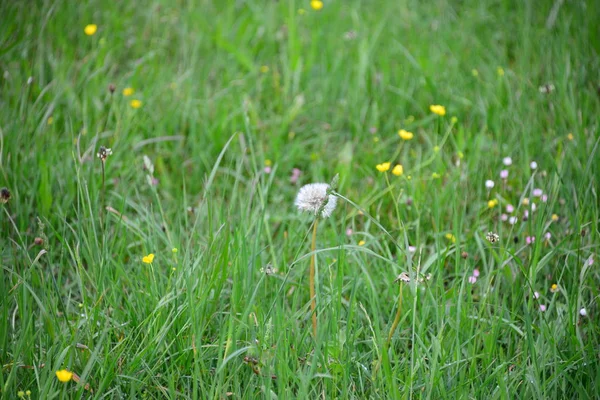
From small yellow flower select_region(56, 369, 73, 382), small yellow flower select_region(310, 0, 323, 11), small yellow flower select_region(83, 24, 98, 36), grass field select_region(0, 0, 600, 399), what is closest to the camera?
small yellow flower select_region(56, 369, 73, 382)

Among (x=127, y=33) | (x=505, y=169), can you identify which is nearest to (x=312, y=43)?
(x=127, y=33)

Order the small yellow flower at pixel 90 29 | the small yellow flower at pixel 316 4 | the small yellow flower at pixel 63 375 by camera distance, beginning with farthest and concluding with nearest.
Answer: the small yellow flower at pixel 316 4 < the small yellow flower at pixel 90 29 < the small yellow flower at pixel 63 375

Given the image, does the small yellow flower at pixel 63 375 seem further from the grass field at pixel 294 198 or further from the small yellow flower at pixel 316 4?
the small yellow flower at pixel 316 4

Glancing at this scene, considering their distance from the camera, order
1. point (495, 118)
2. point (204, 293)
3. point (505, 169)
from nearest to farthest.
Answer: point (204, 293) < point (505, 169) < point (495, 118)

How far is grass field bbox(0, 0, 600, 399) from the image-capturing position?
64.6 inches

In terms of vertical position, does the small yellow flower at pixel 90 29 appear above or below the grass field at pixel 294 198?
above

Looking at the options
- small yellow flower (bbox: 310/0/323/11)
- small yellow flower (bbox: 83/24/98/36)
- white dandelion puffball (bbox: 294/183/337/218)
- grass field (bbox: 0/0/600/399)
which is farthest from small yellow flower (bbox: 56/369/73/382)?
small yellow flower (bbox: 310/0/323/11)

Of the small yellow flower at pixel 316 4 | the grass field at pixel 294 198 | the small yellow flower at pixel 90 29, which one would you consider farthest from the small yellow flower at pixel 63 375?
the small yellow flower at pixel 316 4

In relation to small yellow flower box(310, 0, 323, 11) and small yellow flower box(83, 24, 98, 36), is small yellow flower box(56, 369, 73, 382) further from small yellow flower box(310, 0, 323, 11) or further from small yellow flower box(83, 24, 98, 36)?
small yellow flower box(310, 0, 323, 11)

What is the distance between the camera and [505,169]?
2562 millimetres

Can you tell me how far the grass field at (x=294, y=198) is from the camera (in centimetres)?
164

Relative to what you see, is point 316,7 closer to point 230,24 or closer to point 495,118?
point 230,24

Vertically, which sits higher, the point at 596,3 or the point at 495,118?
the point at 596,3

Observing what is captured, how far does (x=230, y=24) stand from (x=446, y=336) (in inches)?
93.4
